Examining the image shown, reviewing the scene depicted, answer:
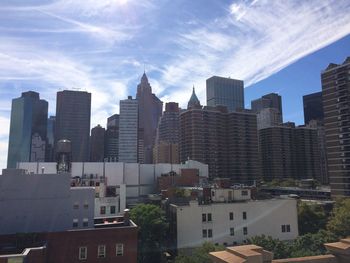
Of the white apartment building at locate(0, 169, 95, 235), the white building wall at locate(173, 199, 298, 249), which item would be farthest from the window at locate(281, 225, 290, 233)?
the white apartment building at locate(0, 169, 95, 235)

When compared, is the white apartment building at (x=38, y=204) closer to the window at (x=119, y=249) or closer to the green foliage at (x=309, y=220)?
the window at (x=119, y=249)

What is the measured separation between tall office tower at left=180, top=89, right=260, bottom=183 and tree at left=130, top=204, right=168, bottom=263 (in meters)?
114

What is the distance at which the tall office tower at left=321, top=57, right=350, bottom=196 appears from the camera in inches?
4398

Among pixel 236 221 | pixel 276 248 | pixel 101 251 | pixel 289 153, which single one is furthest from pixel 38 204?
pixel 289 153

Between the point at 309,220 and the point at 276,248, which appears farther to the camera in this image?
the point at 309,220

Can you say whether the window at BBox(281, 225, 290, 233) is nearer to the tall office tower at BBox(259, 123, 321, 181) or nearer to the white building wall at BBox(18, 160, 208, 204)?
the white building wall at BBox(18, 160, 208, 204)

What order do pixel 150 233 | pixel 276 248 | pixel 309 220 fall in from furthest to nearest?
pixel 309 220 < pixel 150 233 < pixel 276 248

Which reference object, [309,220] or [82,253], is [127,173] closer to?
Result: [309,220]

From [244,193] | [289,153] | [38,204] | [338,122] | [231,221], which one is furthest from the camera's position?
[289,153]

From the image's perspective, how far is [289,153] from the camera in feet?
623

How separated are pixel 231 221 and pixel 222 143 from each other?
11689 centimetres

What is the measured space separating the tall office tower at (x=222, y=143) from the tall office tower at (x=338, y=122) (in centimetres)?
5584

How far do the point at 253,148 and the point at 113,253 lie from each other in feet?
481

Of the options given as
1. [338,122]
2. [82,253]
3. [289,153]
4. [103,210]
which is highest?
[338,122]
